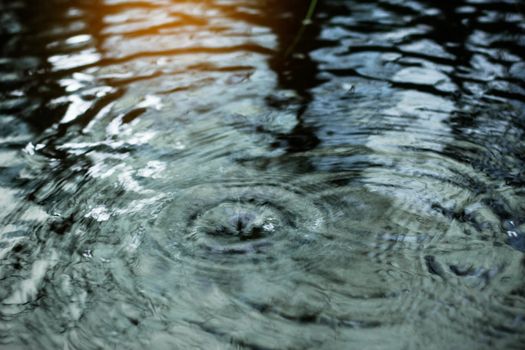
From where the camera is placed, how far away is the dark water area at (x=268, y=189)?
2.17m

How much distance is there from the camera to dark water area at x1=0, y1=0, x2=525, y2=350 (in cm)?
217

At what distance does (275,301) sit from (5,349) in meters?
1.04

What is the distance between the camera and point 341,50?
4.80 meters

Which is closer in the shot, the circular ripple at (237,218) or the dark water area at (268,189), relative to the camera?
the dark water area at (268,189)

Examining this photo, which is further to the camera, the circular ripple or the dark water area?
the circular ripple

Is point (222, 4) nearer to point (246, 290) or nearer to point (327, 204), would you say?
point (327, 204)

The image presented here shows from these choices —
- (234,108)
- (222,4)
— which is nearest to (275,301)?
(234,108)

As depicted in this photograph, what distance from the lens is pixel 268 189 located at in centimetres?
296

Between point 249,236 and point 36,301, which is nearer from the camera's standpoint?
point 36,301

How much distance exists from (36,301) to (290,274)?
1.07 m

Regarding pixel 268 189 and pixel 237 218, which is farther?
pixel 268 189

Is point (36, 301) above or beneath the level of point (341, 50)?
above

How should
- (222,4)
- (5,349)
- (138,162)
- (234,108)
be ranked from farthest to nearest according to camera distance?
(222,4) → (234,108) → (138,162) → (5,349)

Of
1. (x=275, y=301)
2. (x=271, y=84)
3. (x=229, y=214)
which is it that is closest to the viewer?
(x=275, y=301)
